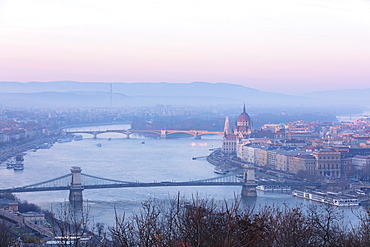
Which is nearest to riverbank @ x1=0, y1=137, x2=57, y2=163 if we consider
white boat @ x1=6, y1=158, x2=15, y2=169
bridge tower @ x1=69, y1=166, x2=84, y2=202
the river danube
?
the river danube

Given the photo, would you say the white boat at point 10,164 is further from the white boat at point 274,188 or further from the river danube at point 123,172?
the white boat at point 274,188

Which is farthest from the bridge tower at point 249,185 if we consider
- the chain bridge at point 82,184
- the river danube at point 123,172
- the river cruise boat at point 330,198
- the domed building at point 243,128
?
the domed building at point 243,128

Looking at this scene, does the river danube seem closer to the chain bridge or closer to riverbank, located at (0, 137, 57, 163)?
the chain bridge

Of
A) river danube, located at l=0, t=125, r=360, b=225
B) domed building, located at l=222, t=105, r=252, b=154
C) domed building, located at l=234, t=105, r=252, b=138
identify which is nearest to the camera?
river danube, located at l=0, t=125, r=360, b=225

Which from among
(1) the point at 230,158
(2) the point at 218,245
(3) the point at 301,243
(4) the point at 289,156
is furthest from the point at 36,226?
(1) the point at 230,158

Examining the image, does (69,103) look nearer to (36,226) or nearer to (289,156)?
(289,156)
